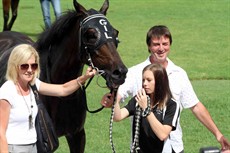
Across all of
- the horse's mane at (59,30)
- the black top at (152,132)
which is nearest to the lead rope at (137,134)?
the black top at (152,132)

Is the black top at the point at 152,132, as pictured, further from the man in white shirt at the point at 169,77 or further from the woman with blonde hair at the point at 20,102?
the woman with blonde hair at the point at 20,102

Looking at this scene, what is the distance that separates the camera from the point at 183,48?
18078 millimetres

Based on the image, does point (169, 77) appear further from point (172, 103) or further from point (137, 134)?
point (137, 134)

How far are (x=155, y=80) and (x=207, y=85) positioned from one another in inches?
314

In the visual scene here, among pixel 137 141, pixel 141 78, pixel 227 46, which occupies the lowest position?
pixel 227 46

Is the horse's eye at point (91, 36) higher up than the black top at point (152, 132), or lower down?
higher up

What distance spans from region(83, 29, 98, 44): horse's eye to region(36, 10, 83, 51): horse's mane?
12.9 inches

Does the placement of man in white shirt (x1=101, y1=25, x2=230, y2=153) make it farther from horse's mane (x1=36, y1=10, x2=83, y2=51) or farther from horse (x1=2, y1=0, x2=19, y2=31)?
horse (x1=2, y1=0, x2=19, y2=31)

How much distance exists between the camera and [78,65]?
6754 millimetres

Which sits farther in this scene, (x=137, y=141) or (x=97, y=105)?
(x=97, y=105)

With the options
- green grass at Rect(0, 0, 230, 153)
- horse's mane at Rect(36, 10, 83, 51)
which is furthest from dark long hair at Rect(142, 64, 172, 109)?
green grass at Rect(0, 0, 230, 153)

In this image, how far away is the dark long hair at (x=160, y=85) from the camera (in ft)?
18.6

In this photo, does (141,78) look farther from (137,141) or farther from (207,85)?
(207,85)

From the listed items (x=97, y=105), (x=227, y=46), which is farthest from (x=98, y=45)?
(x=227, y=46)
